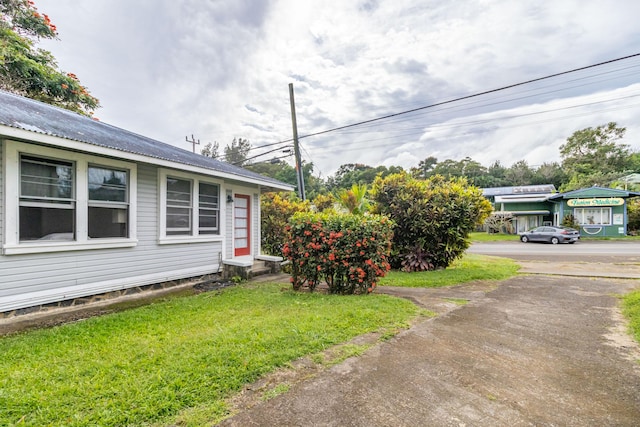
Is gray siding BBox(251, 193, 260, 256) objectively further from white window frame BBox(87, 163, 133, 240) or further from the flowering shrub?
white window frame BBox(87, 163, 133, 240)

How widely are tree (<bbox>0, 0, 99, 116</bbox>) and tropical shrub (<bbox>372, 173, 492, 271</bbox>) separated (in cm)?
1364

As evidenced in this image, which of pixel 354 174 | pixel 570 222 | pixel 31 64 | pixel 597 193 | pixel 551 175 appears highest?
pixel 354 174

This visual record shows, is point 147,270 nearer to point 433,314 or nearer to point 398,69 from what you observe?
point 433,314

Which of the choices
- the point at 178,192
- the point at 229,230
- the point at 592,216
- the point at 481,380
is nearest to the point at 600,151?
the point at 592,216

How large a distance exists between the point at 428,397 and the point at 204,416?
179 cm

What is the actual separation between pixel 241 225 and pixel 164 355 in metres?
6.27

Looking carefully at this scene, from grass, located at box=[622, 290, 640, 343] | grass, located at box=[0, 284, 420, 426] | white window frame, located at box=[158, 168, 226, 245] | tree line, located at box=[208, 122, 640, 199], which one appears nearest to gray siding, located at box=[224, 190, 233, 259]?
white window frame, located at box=[158, 168, 226, 245]

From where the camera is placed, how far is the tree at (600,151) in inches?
1508

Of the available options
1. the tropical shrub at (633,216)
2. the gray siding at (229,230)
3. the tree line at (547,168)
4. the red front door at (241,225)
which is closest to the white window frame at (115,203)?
the gray siding at (229,230)

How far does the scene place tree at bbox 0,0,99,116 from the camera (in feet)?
35.2

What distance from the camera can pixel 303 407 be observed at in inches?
92.5

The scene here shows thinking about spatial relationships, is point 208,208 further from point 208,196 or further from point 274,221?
point 274,221

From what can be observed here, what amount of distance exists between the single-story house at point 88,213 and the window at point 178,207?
2cm

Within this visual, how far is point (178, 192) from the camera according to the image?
716cm
